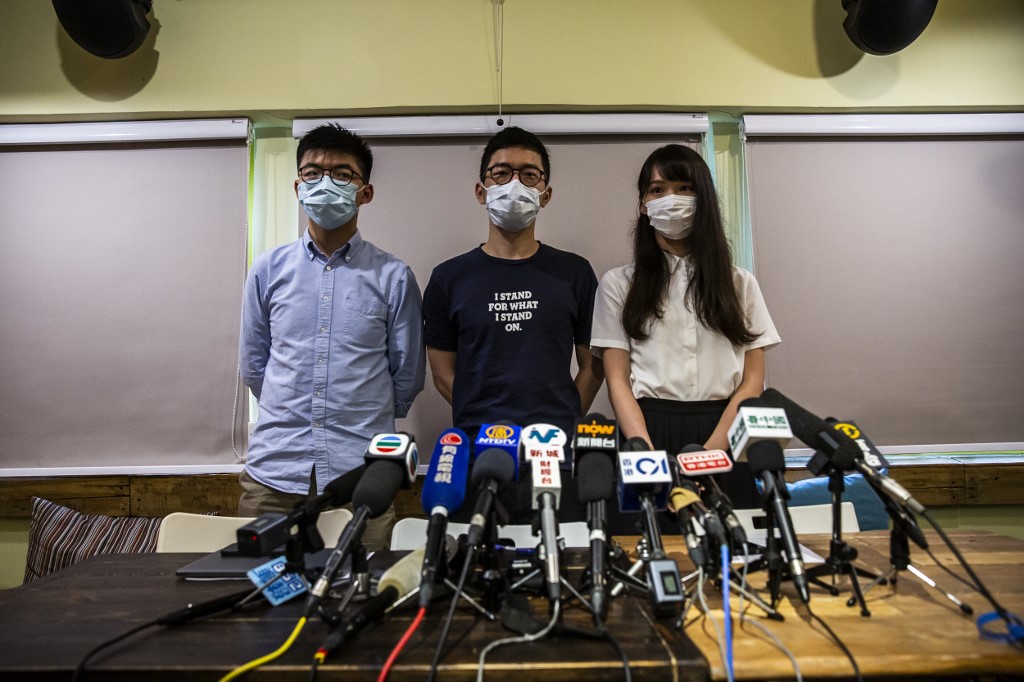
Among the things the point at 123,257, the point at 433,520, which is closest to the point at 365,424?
the point at 433,520

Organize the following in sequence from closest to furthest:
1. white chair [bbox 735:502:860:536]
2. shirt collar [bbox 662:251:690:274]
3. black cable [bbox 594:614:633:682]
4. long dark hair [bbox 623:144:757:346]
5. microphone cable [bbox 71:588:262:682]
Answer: black cable [bbox 594:614:633:682]
microphone cable [bbox 71:588:262:682]
white chair [bbox 735:502:860:536]
long dark hair [bbox 623:144:757:346]
shirt collar [bbox 662:251:690:274]

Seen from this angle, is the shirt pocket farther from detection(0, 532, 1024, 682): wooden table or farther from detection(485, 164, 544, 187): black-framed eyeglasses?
detection(0, 532, 1024, 682): wooden table

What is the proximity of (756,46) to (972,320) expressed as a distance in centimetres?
158

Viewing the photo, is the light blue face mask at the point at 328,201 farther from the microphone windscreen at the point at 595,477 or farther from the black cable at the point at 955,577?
the black cable at the point at 955,577

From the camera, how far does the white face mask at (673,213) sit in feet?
6.40

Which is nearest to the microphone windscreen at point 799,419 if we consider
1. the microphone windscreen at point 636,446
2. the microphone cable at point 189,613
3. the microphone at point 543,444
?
the microphone windscreen at point 636,446

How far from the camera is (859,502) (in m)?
2.27

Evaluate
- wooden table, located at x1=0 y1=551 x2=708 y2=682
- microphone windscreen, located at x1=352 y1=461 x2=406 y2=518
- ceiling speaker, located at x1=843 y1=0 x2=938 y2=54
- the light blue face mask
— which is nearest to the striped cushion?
wooden table, located at x1=0 y1=551 x2=708 y2=682

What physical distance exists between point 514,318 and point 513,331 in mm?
44

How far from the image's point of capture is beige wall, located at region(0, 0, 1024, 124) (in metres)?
2.75

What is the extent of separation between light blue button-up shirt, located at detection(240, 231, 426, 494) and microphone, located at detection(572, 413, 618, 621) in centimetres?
107

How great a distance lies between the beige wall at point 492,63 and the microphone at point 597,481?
6.60ft

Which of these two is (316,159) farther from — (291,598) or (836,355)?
(836,355)

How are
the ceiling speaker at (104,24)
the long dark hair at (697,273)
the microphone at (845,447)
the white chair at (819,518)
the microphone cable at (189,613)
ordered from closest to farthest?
the microphone cable at (189,613) < the microphone at (845,447) < the white chair at (819,518) < the long dark hair at (697,273) < the ceiling speaker at (104,24)
